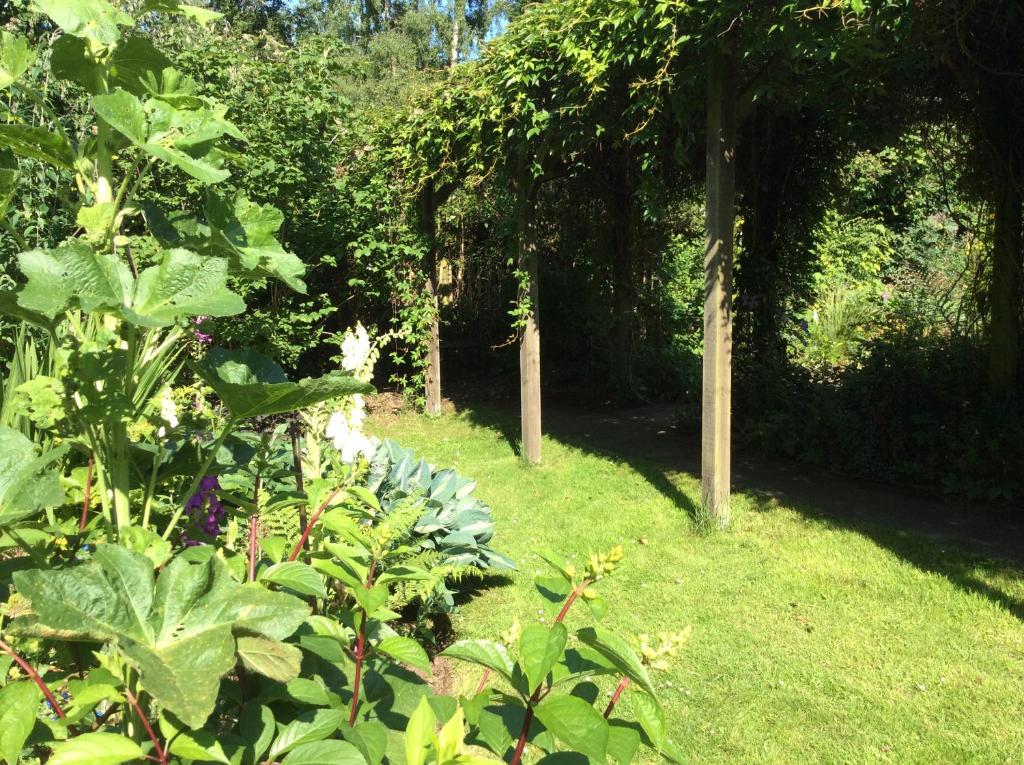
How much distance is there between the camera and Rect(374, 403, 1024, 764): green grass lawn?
8.79 feet

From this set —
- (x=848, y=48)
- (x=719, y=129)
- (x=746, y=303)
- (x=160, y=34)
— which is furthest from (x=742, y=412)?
(x=160, y=34)

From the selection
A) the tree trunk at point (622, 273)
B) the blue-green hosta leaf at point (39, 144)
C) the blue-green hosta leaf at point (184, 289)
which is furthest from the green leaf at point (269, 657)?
the tree trunk at point (622, 273)

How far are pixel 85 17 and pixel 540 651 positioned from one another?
32.9 inches

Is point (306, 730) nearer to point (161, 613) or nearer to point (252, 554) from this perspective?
point (161, 613)

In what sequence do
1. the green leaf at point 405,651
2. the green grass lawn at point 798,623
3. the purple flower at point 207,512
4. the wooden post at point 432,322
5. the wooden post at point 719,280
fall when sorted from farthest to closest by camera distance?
the wooden post at point 432,322 < the wooden post at point 719,280 < the green grass lawn at point 798,623 < the purple flower at point 207,512 < the green leaf at point 405,651

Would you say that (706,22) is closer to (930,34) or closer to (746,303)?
(930,34)

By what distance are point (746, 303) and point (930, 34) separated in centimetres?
311

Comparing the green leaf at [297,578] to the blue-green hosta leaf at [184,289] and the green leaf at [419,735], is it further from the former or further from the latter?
the blue-green hosta leaf at [184,289]

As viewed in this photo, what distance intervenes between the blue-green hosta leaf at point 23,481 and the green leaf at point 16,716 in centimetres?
17

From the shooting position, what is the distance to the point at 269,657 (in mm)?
797

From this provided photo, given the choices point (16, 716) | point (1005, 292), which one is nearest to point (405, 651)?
point (16, 716)

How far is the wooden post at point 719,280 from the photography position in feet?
14.4

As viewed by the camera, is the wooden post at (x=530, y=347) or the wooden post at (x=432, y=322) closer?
the wooden post at (x=530, y=347)

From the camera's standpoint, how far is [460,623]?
358cm
